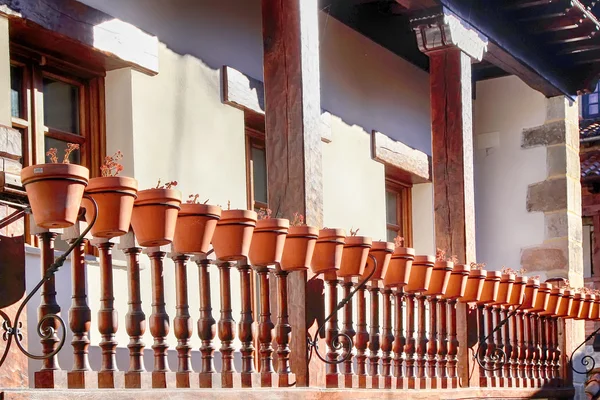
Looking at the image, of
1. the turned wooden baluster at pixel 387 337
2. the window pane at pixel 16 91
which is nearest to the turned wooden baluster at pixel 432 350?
the turned wooden baluster at pixel 387 337

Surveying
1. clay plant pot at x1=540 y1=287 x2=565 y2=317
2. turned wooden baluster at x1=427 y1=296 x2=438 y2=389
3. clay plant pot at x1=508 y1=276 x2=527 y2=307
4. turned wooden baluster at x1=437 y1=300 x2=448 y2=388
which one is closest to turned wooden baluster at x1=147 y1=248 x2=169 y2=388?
turned wooden baluster at x1=427 y1=296 x2=438 y2=389

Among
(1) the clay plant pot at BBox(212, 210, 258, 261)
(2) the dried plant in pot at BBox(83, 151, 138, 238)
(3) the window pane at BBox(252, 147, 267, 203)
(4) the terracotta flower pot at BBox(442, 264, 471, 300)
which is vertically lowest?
(4) the terracotta flower pot at BBox(442, 264, 471, 300)

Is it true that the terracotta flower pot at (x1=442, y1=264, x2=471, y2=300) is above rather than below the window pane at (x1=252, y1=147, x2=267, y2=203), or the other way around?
below

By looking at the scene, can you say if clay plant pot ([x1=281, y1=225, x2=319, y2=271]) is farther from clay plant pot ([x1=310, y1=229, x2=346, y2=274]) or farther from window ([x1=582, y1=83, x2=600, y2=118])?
window ([x1=582, y1=83, x2=600, y2=118])

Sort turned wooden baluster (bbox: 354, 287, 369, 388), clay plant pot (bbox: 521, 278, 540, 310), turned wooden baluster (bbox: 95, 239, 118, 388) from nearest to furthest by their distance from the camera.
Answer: turned wooden baluster (bbox: 95, 239, 118, 388) → turned wooden baluster (bbox: 354, 287, 369, 388) → clay plant pot (bbox: 521, 278, 540, 310)

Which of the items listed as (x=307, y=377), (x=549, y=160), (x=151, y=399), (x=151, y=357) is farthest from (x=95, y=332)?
(x=549, y=160)

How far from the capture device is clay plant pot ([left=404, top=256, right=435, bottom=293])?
627 cm

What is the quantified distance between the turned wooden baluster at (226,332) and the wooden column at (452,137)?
10.8 ft

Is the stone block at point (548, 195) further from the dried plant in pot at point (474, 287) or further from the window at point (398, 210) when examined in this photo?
the dried plant in pot at point (474, 287)

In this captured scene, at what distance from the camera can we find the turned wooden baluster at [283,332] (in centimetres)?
502

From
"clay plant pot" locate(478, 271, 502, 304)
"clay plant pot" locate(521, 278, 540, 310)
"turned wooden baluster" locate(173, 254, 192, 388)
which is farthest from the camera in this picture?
"clay plant pot" locate(521, 278, 540, 310)

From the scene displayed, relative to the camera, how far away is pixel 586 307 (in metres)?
9.09

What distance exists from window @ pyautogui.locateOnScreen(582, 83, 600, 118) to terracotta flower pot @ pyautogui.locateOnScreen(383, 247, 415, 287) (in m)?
11.8

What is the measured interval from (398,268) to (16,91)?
2.10 meters
